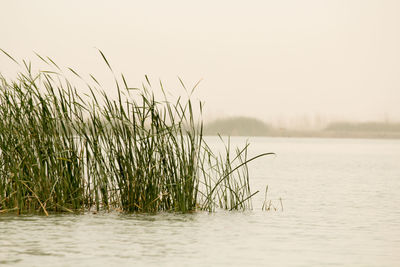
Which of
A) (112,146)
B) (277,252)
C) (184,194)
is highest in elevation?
(112,146)

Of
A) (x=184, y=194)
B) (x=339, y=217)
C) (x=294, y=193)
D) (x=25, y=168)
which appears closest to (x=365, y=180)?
(x=294, y=193)

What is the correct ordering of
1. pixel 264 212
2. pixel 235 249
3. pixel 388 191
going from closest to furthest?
pixel 235 249
pixel 264 212
pixel 388 191

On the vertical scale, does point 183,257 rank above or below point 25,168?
below

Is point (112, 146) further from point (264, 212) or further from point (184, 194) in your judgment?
point (264, 212)

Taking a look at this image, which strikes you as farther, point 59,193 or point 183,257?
point 59,193

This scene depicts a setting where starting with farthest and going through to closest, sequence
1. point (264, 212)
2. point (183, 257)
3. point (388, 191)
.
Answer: point (388, 191)
point (264, 212)
point (183, 257)

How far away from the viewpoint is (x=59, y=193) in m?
8.52

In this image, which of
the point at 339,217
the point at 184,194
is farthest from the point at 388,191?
the point at 184,194

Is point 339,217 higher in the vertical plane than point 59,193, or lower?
lower

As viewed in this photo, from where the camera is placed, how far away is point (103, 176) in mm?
8531

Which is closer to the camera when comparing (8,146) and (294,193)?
(8,146)

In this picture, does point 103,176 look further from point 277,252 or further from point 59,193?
point 277,252

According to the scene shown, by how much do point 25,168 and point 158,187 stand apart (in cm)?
178

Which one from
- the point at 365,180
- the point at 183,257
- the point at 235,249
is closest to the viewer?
the point at 183,257
